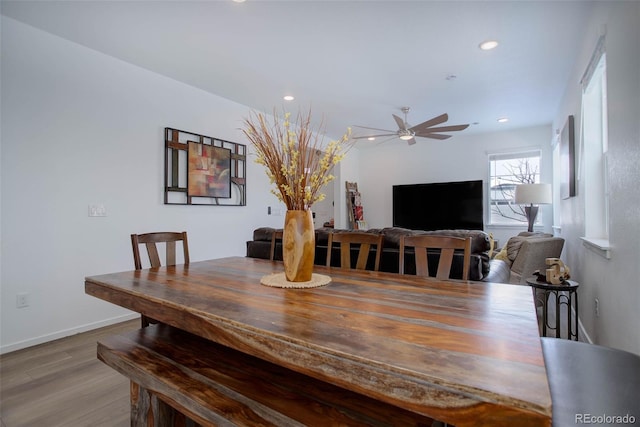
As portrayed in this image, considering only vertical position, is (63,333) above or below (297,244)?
below

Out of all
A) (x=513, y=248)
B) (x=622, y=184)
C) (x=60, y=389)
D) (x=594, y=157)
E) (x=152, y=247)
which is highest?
(x=594, y=157)

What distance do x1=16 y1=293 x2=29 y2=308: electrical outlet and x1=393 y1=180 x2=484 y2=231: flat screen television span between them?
5822 millimetres

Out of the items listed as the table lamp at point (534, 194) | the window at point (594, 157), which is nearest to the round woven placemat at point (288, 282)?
the window at point (594, 157)

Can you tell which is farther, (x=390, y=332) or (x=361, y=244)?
(x=361, y=244)

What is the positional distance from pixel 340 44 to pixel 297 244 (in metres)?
2.24

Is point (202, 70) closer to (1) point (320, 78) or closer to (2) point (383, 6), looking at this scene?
(1) point (320, 78)

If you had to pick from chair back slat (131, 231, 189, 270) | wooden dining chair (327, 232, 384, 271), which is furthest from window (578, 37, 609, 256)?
chair back slat (131, 231, 189, 270)

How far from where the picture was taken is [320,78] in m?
3.65

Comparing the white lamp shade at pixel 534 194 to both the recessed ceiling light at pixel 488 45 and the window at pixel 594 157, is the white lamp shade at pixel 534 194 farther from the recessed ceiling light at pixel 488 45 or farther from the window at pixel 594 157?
the recessed ceiling light at pixel 488 45

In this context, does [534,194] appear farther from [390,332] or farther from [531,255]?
[390,332]

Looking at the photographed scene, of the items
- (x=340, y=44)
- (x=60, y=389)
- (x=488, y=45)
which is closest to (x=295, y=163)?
(x=340, y=44)

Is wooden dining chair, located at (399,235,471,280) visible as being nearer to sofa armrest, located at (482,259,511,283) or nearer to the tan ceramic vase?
the tan ceramic vase

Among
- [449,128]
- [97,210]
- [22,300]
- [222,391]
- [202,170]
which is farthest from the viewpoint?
[449,128]

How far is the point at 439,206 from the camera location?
20.5 ft
